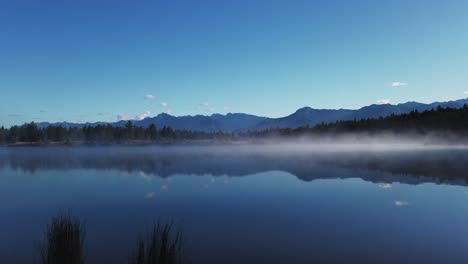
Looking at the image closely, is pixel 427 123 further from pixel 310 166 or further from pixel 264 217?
pixel 264 217

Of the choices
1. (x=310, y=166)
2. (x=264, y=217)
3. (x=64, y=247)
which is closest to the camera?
(x=64, y=247)

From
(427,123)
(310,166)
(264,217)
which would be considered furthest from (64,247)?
(427,123)

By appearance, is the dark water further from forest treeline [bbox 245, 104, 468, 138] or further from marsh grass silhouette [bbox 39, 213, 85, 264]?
forest treeline [bbox 245, 104, 468, 138]

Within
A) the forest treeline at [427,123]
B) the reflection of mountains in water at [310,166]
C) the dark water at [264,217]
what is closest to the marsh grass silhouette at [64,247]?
the dark water at [264,217]

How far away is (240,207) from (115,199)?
34.0 feet

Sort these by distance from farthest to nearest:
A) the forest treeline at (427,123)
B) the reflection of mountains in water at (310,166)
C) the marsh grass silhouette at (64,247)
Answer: the forest treeline at (427,123)
the reflection of mountains in water at (310,166)
the marsh grass silhouette at (64,247)

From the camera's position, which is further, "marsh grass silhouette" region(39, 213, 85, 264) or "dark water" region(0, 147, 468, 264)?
"dark water" region(0, 147, 468, 264)

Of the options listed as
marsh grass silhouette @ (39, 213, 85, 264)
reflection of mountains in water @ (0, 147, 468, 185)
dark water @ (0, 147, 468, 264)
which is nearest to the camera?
marsh grass silhouette @ (39, 213, 85, 264)

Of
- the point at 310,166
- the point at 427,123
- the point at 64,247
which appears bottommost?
the point at 310,166

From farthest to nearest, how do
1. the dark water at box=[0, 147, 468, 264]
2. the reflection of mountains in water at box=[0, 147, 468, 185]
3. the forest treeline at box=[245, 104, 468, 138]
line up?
the forest treeline at box=[245, 104, 468, 138], the reflection of mountains in water at box=[0, 147, 468, 185], the dark water at box=[0, 147, 468, 264]

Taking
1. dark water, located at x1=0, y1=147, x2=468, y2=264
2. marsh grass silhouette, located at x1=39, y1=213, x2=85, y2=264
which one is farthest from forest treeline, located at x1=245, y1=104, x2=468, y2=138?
marsh grass silhouette, located at x1=39, y1=213, x2=85, y2=264

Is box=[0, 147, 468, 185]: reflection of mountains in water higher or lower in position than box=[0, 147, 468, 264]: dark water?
lower

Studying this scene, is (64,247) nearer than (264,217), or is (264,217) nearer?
(64,247)

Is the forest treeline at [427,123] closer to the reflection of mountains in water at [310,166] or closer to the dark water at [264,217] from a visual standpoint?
the reflection of mountains in water at [310,166]
